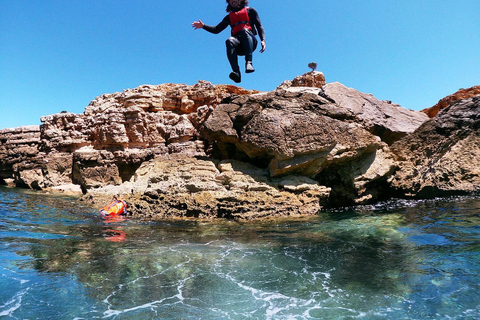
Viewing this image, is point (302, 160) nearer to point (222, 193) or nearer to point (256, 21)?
point (222, 193)

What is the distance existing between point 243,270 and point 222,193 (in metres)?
4.99

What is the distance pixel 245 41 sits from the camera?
6.77 m

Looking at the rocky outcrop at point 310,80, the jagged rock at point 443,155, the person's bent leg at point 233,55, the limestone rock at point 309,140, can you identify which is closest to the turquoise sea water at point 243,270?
the jagged rock at point 443,155

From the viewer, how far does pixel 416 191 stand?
10.9 m

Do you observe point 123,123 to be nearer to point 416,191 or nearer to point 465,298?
point 416,191

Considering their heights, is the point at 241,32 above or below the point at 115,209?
above

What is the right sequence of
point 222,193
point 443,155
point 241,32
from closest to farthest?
1. point 241,32
2. point 222,193
3. point 443,155

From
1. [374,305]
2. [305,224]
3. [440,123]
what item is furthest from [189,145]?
[374,305]

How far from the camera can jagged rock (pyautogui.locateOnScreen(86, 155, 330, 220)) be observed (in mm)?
9180

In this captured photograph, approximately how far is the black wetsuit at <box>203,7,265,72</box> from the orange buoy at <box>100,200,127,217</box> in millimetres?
5451

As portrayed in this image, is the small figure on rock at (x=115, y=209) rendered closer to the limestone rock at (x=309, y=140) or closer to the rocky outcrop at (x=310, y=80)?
the limestone rock at (x=309, y=140)

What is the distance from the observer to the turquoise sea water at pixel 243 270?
3.61m

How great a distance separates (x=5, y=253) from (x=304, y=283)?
4773mm

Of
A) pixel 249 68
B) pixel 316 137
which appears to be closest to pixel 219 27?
pixel 249 68
